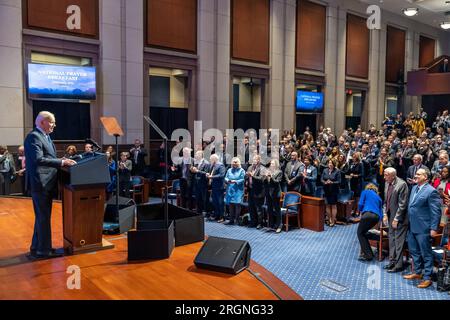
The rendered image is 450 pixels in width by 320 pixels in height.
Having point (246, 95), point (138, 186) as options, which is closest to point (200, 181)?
point (138, 186)

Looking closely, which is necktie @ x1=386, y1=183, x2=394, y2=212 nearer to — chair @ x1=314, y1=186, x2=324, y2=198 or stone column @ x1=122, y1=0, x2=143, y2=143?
chair @ x1=314, y1=186, x2=324, y2=198

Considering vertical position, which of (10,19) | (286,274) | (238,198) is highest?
(10,19)

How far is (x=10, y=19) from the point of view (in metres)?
10.0

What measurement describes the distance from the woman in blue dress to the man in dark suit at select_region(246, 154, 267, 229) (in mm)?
184

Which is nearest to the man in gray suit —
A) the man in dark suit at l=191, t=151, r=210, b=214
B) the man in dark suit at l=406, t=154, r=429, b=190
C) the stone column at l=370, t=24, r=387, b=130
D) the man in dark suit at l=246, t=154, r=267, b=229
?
the man in dark suit at l=406, t=154, r=429, b=190

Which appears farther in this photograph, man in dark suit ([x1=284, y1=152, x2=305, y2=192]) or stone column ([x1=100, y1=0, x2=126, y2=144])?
stone column ([x1=100, y1=0, x2=126, y2=144])

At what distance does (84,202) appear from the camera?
4.18m

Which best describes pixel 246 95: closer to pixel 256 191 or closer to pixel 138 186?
pixel 138 186

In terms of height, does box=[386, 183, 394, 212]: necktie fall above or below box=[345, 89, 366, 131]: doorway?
below

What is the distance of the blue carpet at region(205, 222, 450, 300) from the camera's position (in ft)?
17.7

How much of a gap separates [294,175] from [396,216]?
3.38m
